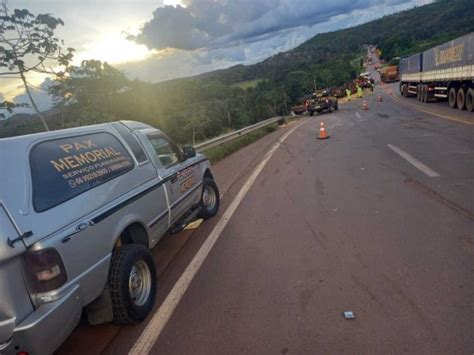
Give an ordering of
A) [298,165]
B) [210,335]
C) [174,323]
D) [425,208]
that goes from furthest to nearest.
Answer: [298,165], [425,208], [174,323], [210,335]

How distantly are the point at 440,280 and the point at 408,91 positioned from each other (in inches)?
1354

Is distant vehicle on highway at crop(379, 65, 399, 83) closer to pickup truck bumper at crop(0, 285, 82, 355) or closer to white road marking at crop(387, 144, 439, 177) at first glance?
white road marking at crop(387, 144, 439, 177)

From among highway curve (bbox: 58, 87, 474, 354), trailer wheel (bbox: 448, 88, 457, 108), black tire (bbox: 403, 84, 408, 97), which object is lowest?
black tire (bbox: 403, 84, 408, 97)

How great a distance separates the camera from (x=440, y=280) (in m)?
4.22

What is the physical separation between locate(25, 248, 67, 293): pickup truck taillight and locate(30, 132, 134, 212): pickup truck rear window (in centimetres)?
36

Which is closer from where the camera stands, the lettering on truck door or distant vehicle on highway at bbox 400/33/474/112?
the lettering on truck door

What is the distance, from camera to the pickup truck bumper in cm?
283

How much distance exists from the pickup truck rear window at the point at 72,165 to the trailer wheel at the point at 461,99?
20.1 m

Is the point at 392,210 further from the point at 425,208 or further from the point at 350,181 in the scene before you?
the point at 350,181

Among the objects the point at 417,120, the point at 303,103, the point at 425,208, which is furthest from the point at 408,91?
the point at 425,208

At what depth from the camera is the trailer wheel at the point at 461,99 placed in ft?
66.9

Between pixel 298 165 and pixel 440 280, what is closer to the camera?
pixel 440 280

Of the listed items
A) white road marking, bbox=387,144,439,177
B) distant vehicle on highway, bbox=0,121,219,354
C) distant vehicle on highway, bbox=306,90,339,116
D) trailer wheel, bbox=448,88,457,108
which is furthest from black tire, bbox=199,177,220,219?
distant vehicle on highway, bbox=306,90,339,116

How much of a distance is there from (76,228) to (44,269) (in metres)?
0.43
